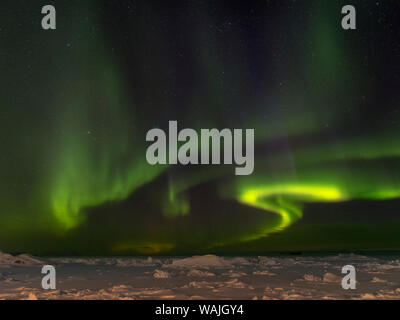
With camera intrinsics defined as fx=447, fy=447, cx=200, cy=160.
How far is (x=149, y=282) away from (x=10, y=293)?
3.65 metres

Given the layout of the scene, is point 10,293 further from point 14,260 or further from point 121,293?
point 14,260

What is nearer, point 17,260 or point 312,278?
point 312,278

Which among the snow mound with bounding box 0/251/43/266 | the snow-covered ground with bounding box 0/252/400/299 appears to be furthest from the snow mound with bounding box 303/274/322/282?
the snow mound with bounding box 0/251/43/266

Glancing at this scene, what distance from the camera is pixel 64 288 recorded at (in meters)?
10.6

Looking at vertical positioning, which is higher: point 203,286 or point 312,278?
point 203,286

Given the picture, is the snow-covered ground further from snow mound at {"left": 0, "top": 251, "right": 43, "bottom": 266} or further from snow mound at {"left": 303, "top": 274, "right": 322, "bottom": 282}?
snow mound at {"left": 0, "top": 251, "right": 43, "bottom": 266}

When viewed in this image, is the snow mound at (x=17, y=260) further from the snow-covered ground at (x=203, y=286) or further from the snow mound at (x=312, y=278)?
the snow mound at (x=312, y=278)

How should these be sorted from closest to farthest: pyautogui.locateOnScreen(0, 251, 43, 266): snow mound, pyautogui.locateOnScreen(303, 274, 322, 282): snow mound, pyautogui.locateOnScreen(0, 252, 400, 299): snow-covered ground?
1. pyautogui.locateOnScreen(0, 252, 400, 299): snow-covered ground
2. pyautogui.locateOnScreen(303, 274, 322, 282): snow mound
3. pyautogui.locateOnScreen(0, 251, 43, 266): snow mound

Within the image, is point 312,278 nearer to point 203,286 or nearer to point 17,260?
point 203,286

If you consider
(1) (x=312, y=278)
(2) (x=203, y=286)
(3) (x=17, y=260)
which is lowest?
(3) (x=17, y=260)

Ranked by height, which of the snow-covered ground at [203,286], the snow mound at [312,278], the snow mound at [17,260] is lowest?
the snow mound at [17,260]

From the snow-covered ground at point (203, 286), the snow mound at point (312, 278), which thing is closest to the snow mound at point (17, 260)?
the snow-covered ground at point (203, 286)

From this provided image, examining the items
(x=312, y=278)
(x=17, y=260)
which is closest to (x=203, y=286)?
(x=312, y=278)
